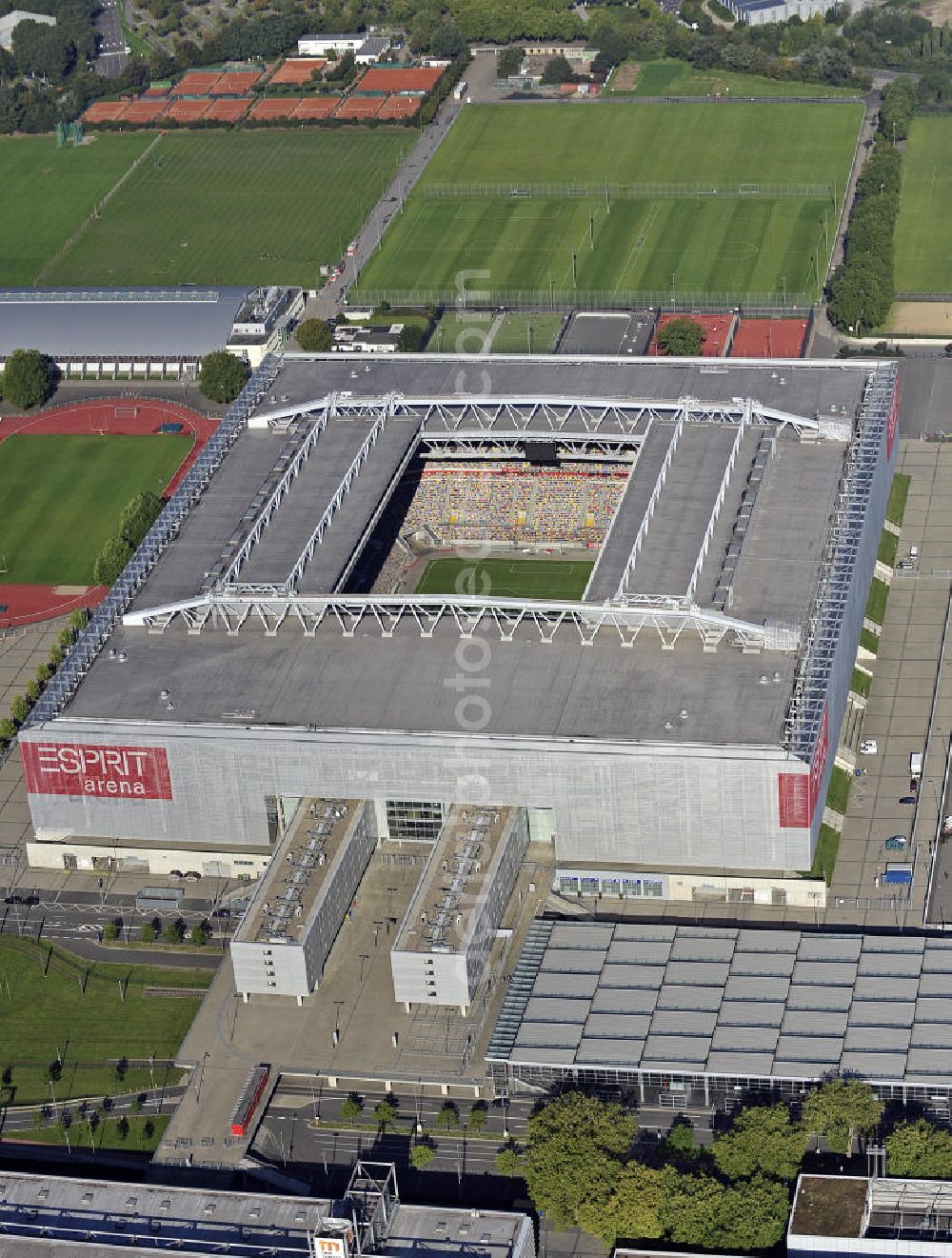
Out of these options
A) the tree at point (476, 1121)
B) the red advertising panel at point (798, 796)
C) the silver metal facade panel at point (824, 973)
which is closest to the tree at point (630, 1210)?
the tree at point (476, 1121)

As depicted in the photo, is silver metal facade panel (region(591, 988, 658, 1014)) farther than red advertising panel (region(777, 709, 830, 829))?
No

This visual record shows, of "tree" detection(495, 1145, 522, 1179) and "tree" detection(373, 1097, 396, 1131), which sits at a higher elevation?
"tree" detection(495, 1145, 522, 1179)

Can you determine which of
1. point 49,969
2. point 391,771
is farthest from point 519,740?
point 49,969

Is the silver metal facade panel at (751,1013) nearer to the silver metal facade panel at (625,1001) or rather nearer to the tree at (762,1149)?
the silver metal facade panel at (625,1001)

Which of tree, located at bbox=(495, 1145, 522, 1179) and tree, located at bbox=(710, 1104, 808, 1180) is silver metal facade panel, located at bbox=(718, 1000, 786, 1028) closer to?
tree, located at bbox=(710, 1104, 808, 1180)

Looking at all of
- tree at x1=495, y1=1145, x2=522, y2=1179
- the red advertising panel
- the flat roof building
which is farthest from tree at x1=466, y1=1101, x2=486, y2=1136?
the red advertising panel

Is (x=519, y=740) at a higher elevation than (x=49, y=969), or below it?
higher

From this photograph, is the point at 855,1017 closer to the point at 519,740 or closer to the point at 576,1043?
the point at 576,1043
